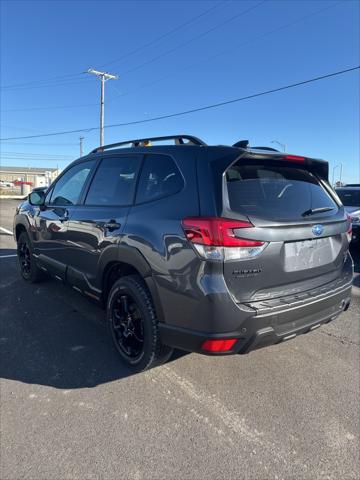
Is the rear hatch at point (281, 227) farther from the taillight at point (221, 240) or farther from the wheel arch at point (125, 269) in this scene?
the wheel arch at point (125, 269)

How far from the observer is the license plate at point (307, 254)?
8.38 feet

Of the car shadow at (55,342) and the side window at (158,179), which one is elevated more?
the side window at (158,179)

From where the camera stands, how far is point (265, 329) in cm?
241

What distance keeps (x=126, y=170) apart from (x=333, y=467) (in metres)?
2.68

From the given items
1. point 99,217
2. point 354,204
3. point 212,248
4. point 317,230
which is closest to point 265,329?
point 212,248

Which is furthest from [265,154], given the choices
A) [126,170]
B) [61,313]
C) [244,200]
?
[61,313]

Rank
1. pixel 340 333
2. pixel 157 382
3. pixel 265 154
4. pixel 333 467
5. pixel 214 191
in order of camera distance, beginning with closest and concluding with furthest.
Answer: pixel 333 467, pixel 214 191, pixel 265 154, pixel 157 382, pixel 340 333

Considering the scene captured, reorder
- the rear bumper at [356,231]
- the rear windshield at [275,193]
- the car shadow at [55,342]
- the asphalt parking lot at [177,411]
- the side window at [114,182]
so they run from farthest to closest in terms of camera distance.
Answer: the rear bumper at [356,231], the side window at [114,182], the car shadow at [55,342], the rear windshield at [275,193], the asphalt parking lot at [177,411]

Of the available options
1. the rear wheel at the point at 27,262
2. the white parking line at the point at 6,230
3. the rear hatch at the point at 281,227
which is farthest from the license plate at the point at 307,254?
the white parking line at the point at 6,230

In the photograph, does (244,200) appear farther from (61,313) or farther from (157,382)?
(61,313)

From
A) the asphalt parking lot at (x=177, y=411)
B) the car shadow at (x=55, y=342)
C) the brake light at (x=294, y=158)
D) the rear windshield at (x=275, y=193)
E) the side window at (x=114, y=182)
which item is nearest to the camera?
the asphalt parking lot at (x=177, y=411)

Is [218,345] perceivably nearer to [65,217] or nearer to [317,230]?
[317,230]

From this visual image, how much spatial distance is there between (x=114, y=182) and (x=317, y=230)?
6.05 ft

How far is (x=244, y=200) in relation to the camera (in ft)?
8.15
